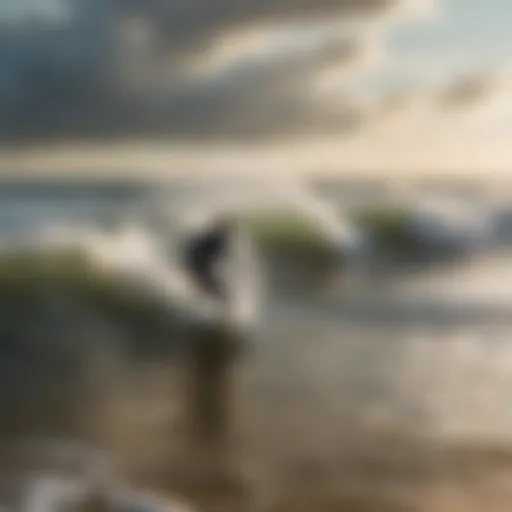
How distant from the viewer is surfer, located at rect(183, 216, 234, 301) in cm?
87

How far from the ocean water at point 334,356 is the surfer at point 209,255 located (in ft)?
0.07

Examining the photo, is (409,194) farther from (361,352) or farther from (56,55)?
(56,55)

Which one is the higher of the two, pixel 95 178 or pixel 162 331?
pixel 95 178

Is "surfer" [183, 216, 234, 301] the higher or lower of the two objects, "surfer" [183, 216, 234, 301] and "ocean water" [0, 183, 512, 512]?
the higher

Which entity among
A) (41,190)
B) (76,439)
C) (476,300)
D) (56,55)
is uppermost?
(56,55)

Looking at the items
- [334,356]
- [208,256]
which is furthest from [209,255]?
[334,356]

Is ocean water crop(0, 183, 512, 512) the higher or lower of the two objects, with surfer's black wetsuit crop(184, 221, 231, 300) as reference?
lower

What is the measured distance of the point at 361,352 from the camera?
0.85 metres

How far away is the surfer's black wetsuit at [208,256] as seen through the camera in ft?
2.85

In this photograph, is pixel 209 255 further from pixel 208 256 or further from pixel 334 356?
pixel 334 356

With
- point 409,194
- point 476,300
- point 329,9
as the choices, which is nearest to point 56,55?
point 329,9

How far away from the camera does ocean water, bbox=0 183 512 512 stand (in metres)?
0.84

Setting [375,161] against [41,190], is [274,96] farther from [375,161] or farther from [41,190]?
[41,190]

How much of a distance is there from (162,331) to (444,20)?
0.42 meters
